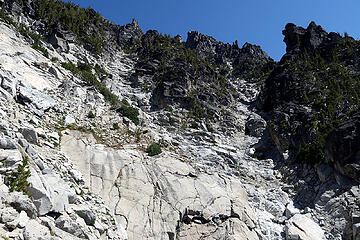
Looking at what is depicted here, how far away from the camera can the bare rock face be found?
1431cm

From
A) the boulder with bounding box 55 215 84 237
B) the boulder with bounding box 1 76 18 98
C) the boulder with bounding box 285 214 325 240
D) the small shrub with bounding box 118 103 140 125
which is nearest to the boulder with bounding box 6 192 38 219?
the boulder with bounding box 55 215 84 237

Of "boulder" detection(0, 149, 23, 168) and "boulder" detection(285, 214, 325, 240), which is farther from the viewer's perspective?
"boulder" detection(285, 214, 325, 240)

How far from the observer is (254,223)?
17.2 m

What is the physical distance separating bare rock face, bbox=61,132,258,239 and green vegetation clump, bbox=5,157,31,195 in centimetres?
550

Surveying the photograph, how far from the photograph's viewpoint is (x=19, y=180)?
8922 millimetres

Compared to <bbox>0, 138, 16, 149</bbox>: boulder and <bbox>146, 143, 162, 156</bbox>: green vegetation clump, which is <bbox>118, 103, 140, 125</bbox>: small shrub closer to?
<bbox>146, 143, 162, 156</bbox>: green vegetation clump

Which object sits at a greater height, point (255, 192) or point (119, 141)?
point (119, 141)

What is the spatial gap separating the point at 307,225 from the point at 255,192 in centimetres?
470

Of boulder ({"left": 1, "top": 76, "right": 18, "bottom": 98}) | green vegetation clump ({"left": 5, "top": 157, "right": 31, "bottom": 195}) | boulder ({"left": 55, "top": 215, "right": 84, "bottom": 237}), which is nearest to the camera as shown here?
green vegetation clump ({"left": 5, "top": 157, "right": 31, "bottom": 195})

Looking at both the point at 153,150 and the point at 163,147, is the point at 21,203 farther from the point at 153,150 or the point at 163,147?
the point at 163,147

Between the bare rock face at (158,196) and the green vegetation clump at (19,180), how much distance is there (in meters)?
5.50

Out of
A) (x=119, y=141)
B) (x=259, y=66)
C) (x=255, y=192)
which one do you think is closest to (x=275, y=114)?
(x=255, y=192)

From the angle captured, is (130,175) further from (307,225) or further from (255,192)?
(307,225)

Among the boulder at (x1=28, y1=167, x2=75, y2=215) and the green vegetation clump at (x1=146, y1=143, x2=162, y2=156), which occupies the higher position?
the green vegetation clump at (x1=146, y1=143, x2=162, y2=156)
